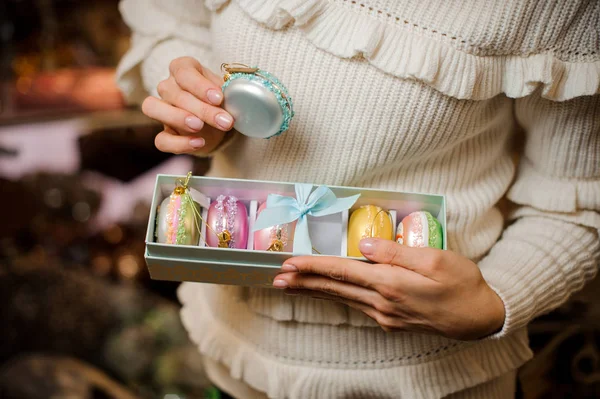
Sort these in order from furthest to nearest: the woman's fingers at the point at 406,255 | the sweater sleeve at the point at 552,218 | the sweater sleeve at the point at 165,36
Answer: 1. the sweater sleeve at the point at 165,36
2. the sweater sleeve at the point at 552,218
3. the woman's fingers at the point at 406,255

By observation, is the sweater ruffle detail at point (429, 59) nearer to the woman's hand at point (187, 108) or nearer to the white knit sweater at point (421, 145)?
the white knit sweater at point (421, 145)

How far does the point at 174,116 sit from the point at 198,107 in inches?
1.6

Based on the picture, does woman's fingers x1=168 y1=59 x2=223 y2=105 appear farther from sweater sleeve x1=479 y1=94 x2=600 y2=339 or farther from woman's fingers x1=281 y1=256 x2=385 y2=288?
sweater sleeve x1=479 y1=94 x2=600 y2=339

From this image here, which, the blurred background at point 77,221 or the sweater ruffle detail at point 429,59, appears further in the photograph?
the blurred background at point 77,221

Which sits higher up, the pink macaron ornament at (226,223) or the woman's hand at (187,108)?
the woman's hand at (187,108)

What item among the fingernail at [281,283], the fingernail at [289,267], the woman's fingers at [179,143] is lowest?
the fingernail at [281,283]

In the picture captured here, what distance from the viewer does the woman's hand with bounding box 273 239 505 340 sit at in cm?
63

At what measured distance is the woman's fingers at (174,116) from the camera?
0.69 metres

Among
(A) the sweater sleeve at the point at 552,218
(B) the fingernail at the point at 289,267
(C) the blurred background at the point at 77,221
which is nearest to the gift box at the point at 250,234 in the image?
(B) the fingernail at the point at 289,267

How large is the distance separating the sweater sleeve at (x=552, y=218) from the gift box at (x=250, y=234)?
0.15 meters

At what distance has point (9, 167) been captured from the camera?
184 centimetres

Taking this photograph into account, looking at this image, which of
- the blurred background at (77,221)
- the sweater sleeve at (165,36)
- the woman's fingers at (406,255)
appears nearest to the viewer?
the woman's fingers at (406,255)

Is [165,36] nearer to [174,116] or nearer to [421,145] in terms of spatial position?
[174,116]

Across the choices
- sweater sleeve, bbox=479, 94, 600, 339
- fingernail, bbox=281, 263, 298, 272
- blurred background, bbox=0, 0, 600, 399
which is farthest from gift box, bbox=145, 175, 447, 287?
blurred background, bbox=0, 0, 600, 399
